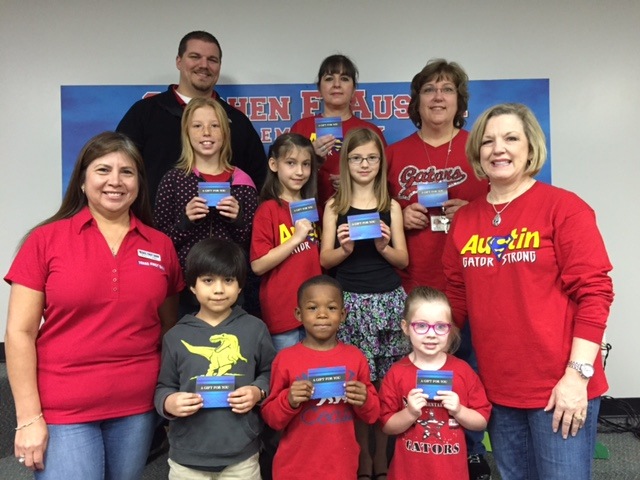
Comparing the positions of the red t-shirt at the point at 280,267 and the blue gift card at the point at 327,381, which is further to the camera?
the red t-shirt at the point at 280,267

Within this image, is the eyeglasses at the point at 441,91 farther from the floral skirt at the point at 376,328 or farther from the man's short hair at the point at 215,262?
the man's short hair at the point at 215,262

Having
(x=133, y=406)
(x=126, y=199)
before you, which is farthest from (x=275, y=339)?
(x=126, y=199)

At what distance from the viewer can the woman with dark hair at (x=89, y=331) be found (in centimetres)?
208

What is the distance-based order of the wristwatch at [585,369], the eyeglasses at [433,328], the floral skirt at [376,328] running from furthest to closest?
the floral skirt at [376,328] → the eyeglasses at [433,328] → the wristwatch at [585,369]

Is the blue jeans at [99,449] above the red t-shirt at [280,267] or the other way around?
the other way around

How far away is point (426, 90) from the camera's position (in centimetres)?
325

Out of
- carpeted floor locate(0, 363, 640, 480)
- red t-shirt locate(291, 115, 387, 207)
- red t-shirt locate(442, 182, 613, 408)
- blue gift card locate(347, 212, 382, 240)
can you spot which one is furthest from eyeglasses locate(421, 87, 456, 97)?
carpeted floor locate(0, 363, 640, 480)

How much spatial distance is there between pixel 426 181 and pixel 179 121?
1.82 metres

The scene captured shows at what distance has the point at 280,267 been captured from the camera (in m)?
2.92

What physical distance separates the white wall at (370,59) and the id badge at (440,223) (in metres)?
1.80

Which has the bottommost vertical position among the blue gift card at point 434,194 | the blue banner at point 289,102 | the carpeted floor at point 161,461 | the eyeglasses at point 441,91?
the carpeted floor at point 161,461

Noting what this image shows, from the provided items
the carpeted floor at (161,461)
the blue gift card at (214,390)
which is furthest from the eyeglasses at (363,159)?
the carpeted floor at (161,461)

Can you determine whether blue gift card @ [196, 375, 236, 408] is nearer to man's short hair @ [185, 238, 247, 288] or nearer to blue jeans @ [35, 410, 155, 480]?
blue jeans @ [35, 410, 155, 480]

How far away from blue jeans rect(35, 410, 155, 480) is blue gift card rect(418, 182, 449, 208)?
5.82ft
